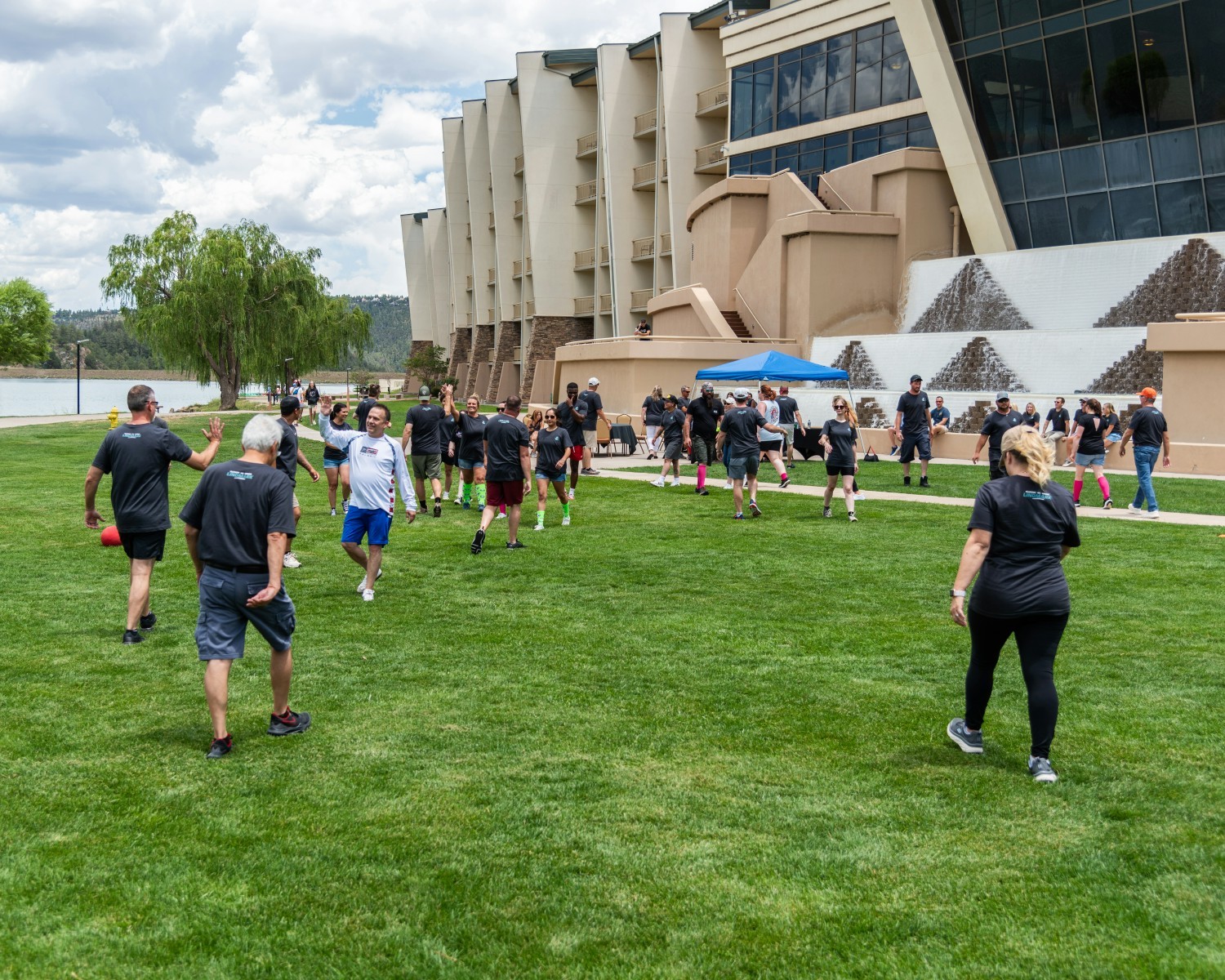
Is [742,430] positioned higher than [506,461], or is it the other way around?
[742,430]

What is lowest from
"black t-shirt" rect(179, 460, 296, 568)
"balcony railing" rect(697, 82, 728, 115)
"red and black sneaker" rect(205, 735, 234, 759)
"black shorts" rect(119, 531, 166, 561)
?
"red and black sneaker" rect(205, 735, 234, 759)

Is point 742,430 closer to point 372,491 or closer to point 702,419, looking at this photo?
point 702,419

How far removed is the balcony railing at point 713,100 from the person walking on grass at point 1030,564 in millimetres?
47419

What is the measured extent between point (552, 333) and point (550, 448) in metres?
48.2

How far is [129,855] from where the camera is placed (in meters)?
5.04

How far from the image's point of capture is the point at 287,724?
684 cm

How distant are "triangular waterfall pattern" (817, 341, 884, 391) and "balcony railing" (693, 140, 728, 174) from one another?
1835cm

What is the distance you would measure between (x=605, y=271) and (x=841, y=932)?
57.1 m

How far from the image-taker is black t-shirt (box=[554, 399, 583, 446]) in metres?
18.5

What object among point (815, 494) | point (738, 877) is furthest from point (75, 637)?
point (815, 494)

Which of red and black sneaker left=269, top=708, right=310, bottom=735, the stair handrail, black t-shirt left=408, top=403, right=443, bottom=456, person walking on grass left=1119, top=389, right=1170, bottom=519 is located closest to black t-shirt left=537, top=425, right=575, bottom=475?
black t-shirt left=408, top=403, right=443, bottom=456

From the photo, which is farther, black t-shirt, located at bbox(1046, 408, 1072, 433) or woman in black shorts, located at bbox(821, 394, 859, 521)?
black t-shirt, located at bbox(1046, 408, 1072, 433)

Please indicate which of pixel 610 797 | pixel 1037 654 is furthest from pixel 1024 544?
pixel 610 797

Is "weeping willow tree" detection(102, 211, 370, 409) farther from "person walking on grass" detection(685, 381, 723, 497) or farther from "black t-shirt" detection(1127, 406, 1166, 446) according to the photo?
"black t-shirt" detection(1127, 406, 1166, 446)
